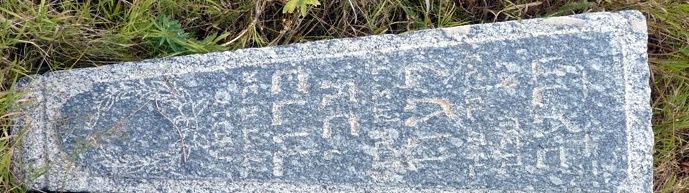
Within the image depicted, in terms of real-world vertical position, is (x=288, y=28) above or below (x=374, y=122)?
above

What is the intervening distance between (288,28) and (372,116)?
45 centimetres

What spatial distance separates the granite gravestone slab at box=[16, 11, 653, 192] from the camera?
1734 millimetres

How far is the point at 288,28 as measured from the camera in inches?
83.4

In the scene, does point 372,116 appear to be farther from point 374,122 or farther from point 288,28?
point 288,28

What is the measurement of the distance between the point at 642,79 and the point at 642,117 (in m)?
0.08

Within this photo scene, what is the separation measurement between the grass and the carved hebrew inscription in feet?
0.66

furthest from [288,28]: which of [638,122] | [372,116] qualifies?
[638,122]

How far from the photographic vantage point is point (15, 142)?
1863 millimetres

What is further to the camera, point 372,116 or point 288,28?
point 288,28

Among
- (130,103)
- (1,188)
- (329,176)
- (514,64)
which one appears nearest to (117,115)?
(130,103)

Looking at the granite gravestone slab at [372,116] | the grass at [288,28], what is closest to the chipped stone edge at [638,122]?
the granite gravestone slab at [372,116]

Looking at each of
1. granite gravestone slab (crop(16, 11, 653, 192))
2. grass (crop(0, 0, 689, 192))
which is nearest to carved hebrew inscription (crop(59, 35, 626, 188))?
granite gravestone slab (crop(16, 11, 653, 192))

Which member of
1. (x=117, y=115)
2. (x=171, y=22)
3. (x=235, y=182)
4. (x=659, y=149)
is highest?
(x=171, y=22)

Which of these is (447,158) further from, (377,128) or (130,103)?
(130,103)
